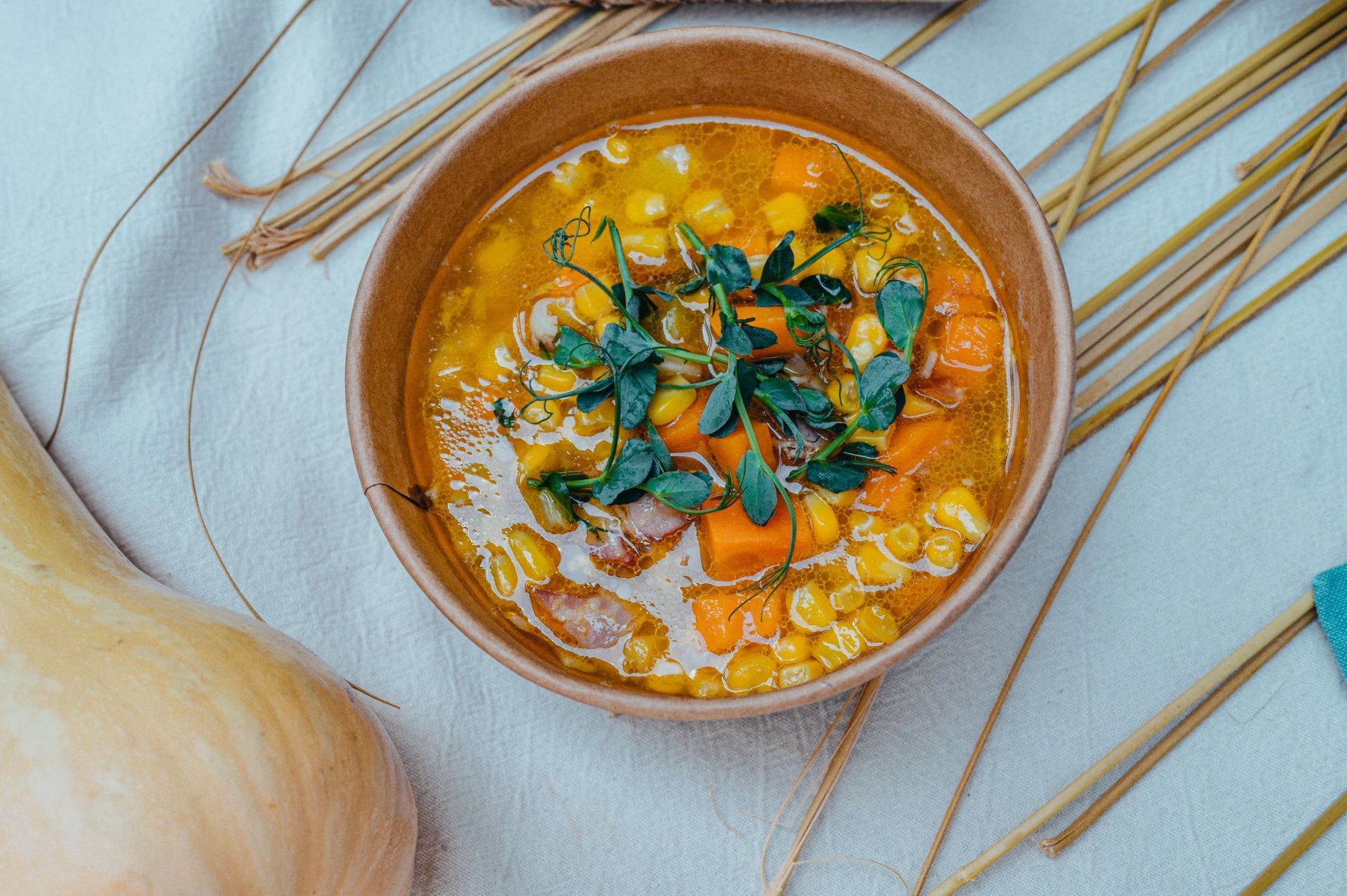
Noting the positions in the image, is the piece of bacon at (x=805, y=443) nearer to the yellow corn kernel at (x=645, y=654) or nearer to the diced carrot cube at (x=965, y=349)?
the diced carrot cube at (x=965, y=349)

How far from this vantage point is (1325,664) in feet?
6.27

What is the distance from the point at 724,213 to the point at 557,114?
34cm

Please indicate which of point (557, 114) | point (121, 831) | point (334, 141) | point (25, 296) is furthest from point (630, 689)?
point (25, 296)

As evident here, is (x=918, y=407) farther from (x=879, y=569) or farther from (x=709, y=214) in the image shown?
(x=709, y=214)

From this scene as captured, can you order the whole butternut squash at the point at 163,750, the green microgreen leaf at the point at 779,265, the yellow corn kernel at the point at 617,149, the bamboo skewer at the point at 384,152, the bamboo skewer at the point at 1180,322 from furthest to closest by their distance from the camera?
the bamboo skewer at the point at 384,152, the bamboo skewer at the point at 1180,322, the yellow corn kernel at the point at 617,149, the green microgreen leaf at the point at 779,265, the whole butternut squash at the point at 163,750

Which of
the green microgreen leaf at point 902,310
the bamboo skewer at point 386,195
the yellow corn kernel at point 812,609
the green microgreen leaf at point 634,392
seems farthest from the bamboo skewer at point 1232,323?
the bamboo skewer at point 386,195

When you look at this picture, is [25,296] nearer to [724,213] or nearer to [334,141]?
[334,141]

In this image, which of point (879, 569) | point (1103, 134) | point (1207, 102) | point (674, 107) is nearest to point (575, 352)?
point (674, 107)

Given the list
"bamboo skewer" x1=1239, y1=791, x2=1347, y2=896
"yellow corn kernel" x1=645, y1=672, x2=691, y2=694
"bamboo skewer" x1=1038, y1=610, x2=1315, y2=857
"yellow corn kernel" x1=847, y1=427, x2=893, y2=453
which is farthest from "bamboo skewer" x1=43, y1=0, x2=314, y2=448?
"bamboo skewer" x1=1239, y1=791, x2=1347, y2=896

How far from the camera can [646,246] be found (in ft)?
5.58

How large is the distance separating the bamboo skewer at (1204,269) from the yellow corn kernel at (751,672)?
2.82ft

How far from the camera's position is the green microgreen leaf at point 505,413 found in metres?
1.70

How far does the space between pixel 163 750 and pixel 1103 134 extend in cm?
199

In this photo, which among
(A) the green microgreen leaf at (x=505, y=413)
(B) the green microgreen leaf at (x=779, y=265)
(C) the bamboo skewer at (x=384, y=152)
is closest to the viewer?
(B) the green microgreen leaf at (x=779, y=265)
